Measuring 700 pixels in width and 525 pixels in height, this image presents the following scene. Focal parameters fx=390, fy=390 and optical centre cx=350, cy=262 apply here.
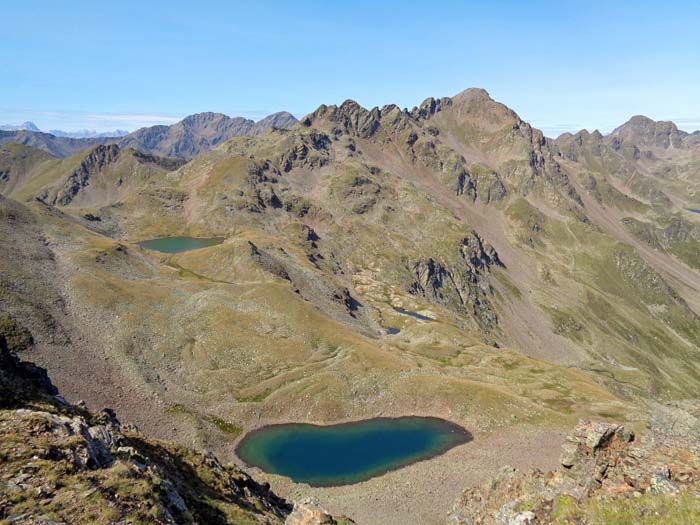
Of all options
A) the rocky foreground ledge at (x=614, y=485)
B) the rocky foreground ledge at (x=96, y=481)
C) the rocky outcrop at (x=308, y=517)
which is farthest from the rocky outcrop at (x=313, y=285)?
the rocky foreground ledge at (x=614, y=485)

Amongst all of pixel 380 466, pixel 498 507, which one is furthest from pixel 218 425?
pixel 498 507

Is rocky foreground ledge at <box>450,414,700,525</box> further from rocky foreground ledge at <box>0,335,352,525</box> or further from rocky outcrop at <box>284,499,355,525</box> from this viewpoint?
rocky foreground ledge at <box>0,335,352,525</box>

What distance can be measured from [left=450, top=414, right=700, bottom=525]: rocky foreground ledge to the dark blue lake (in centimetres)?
3962

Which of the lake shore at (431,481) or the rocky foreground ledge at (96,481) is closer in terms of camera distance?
the rocky foreground ledge at (96,481)

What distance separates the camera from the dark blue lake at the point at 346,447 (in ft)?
239

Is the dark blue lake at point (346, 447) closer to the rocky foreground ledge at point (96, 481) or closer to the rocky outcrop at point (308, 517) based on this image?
the rocky foreground ledge at point (96, 481)

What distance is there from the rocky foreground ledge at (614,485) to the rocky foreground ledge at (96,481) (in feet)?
58.1

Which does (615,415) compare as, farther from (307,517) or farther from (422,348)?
(307,517)

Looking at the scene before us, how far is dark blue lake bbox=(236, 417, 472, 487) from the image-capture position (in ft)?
239

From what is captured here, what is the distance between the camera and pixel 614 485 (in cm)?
2658

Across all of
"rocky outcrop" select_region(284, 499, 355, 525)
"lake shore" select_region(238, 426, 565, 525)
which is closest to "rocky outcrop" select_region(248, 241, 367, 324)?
"lake shore" select_region(238, 426, 565, 525)

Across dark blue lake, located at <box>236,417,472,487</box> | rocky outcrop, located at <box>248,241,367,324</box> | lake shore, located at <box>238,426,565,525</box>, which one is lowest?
dark blue lake, located at <box>236,417,472,487</box>

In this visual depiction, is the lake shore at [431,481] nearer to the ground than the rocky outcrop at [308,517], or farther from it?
nearer to the ground

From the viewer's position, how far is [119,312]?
101375 millimetres
